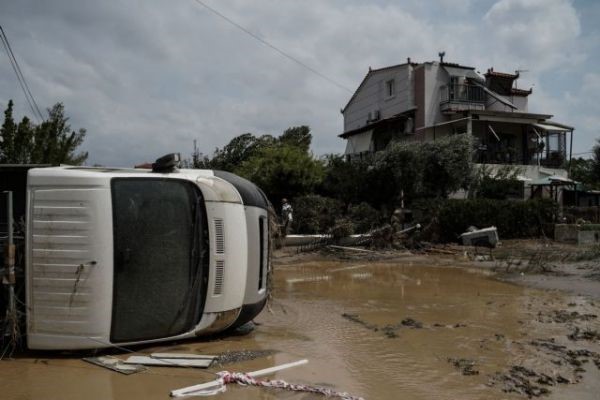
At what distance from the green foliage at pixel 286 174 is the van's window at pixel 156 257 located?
806 inches

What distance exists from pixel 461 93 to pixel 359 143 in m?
8.36

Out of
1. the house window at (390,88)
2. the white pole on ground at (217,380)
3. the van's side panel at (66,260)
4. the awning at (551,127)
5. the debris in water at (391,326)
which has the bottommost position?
the debris in water at (391,326)

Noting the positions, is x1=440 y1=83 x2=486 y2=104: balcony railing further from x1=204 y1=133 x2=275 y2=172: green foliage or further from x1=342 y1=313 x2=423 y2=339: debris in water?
x1=342 y1=313 x2=423 y2=339: debris in water

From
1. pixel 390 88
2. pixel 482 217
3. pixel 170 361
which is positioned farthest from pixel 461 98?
pixel 170 361

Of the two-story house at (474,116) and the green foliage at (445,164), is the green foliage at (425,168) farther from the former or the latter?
the two-story house at (474,116)

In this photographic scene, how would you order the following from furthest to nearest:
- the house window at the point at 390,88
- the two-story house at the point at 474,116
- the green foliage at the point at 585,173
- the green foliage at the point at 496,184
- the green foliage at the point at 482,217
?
the green foliage at the point at 585,173 → the house window at the point at 390,88 → the two-story house at the point at 474,116 → the green foliage at the point at 496,184 → the green foliage at the point at 482,217

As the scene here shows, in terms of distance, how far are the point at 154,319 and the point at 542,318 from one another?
6.33 metres

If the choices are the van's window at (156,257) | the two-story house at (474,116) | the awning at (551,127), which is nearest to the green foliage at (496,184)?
the two-story house at (474,116)

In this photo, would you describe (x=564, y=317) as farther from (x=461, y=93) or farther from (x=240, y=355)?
(x=461, y=93)

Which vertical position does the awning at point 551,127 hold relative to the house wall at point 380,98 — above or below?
below

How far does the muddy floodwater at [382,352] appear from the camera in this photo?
5094mm

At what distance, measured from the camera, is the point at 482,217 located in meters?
22.2

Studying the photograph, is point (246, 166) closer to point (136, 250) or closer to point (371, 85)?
point (371, 85)

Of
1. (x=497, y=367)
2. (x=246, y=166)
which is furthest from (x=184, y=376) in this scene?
(x=246, y=166)
